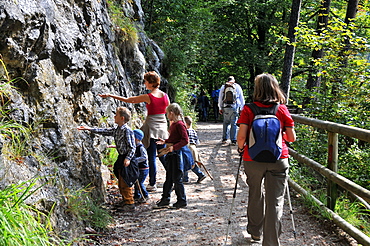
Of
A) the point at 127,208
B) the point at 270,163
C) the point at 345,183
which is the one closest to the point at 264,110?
the point at 270,163

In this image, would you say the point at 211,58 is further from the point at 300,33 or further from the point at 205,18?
the point at 300,33

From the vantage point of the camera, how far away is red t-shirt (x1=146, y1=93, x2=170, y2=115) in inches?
284

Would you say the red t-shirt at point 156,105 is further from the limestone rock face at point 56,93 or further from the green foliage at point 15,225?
the green foliage at point 15,225

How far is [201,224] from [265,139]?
7.66ft

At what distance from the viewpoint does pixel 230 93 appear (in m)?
12.3

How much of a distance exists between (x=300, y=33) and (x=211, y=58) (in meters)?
13.1

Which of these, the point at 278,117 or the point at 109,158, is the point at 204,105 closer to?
the point at 109,158

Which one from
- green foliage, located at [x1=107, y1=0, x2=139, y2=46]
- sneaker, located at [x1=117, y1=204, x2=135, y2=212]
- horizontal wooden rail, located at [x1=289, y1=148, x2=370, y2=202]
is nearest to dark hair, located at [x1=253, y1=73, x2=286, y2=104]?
horizontal wooden rail, located at [x1=289, y1=148, x2=370, y2=202]

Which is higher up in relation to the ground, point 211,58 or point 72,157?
point 211,58

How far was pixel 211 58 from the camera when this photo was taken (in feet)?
76.1

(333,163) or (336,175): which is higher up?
(333,163)

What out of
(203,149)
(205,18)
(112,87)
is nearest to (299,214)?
(112,87)

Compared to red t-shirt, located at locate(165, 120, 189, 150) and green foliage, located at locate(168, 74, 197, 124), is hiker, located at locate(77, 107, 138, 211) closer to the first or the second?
red t-shirt, located at locate(165, 120, 189, 150)

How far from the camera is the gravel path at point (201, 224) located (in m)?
5.34
